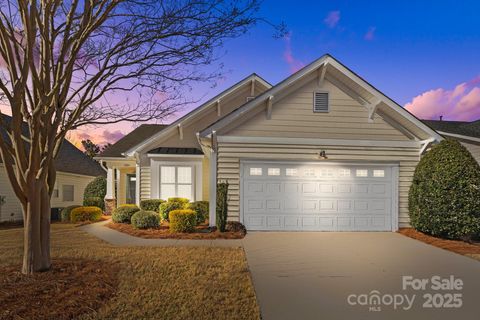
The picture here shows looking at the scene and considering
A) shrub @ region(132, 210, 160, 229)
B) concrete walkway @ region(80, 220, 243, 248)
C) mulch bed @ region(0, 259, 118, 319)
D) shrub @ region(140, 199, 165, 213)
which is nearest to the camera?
mulch bed @ region(0, 259, 118, 319)

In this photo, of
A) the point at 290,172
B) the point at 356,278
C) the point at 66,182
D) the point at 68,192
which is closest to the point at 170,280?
the point at 356,278

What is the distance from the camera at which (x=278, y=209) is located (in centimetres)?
929

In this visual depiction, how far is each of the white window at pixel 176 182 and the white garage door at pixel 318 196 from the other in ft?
12.2

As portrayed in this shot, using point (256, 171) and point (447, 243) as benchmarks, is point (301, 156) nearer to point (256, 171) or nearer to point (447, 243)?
point (256, 171)

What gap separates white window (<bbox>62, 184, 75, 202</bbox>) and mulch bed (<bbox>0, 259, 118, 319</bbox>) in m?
13.8

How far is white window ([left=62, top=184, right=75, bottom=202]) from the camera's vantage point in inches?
672

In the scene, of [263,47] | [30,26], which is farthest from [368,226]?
[30,26]

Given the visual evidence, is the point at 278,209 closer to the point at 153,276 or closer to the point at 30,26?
the point at 153,276

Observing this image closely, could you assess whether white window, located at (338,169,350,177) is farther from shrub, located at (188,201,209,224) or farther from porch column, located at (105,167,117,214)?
porch column, located at (105,167,117,214)

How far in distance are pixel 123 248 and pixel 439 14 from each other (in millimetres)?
14149

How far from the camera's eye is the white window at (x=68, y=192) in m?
17.1

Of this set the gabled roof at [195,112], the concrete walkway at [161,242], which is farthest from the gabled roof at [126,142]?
the concrete walkway at [161,242]

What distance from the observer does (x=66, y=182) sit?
17.2 m

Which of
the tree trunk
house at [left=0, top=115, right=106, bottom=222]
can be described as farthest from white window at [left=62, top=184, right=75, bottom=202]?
the tree trunk
